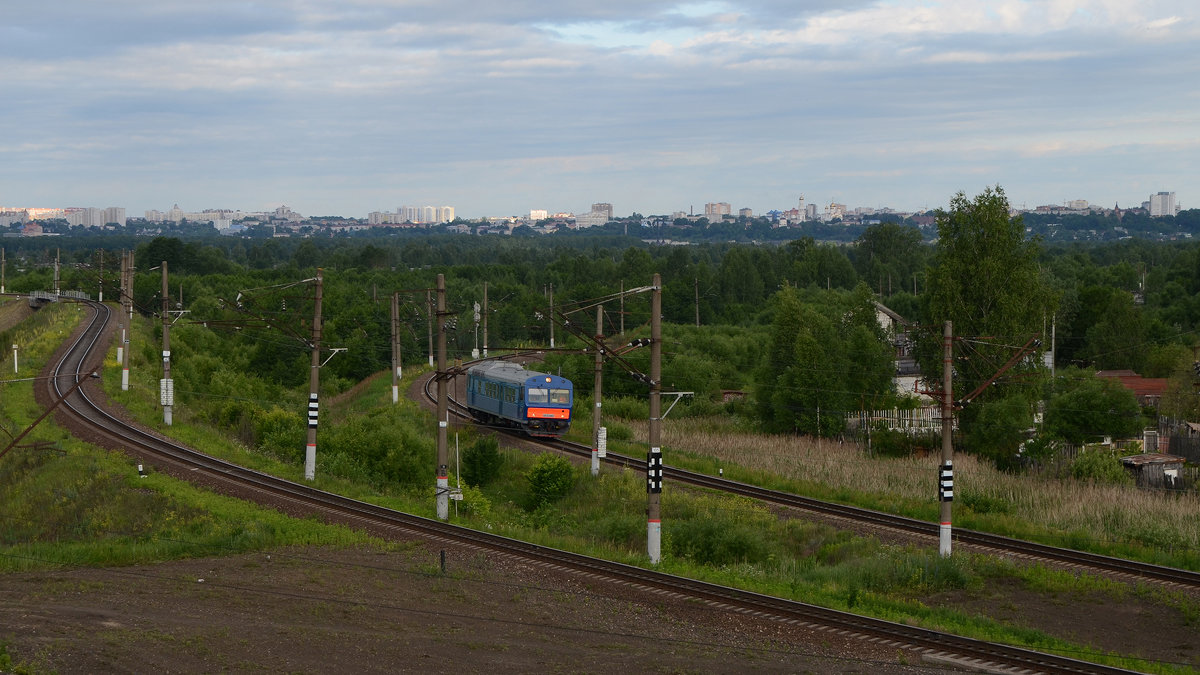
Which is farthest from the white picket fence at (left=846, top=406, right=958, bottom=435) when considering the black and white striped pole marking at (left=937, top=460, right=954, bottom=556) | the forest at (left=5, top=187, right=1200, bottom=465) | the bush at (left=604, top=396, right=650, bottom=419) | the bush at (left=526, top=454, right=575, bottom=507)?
the black and white striped pole marking at (left=937, top=460, right=954, bottom=556)

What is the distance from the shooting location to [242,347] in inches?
3162

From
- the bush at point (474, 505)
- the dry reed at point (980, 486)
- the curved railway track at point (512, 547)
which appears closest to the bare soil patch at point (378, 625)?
the curved railway track at point (512, 547)

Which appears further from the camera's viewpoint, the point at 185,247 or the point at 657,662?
the point at 185,247

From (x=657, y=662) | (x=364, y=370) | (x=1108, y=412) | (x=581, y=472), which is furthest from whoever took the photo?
(x=364, y=370)

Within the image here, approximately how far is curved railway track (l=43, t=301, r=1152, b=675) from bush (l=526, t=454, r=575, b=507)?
743cm

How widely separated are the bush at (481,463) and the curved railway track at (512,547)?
738cm

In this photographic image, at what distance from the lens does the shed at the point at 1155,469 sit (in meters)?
38.9

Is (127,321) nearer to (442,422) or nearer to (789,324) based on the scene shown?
(442,422)

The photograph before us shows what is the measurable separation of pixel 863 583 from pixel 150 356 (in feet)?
162

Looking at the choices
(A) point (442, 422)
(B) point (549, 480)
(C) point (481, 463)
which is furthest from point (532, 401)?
(A) point (442, 422)

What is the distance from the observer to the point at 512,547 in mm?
26578

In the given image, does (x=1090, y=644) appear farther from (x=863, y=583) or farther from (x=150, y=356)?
(x=150, y=356)

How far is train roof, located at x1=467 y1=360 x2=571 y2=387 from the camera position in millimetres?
46156

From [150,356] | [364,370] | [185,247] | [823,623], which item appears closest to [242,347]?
[364,370]
